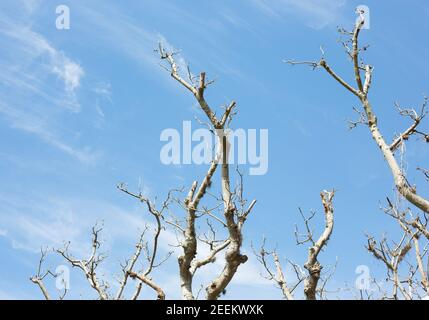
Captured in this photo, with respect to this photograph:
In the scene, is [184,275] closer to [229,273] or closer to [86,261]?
[229,273]

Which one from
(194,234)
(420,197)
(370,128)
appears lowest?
(420,197)

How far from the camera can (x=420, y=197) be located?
811cm
